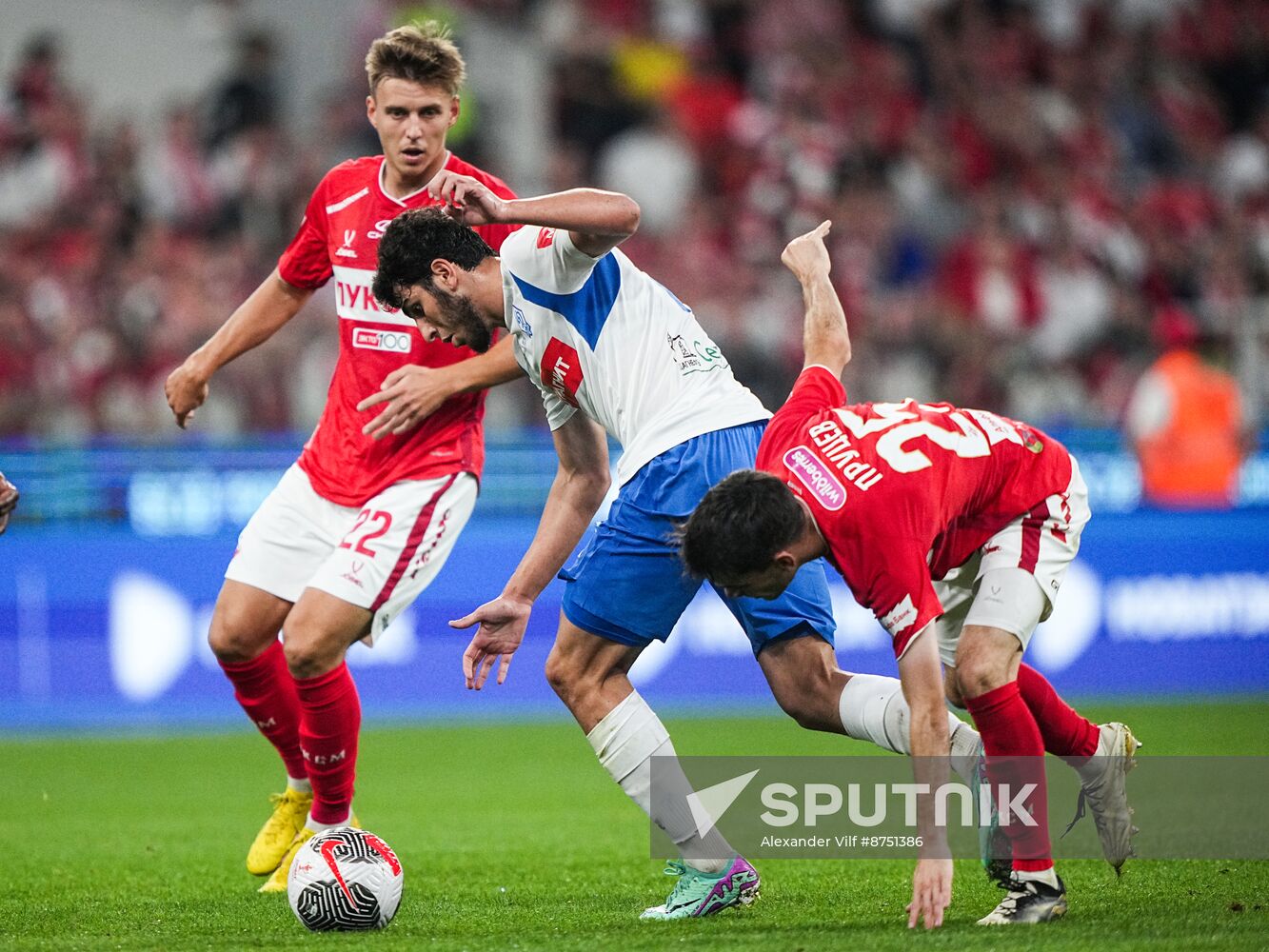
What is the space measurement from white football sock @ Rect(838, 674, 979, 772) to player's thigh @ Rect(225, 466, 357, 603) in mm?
1925

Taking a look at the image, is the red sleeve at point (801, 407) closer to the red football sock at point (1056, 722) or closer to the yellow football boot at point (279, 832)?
the red football sock at point (1056, 722)

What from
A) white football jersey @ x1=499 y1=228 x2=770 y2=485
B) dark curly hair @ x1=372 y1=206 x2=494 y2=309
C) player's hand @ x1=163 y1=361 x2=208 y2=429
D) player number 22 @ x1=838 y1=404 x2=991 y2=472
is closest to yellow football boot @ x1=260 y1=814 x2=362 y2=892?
player's hand @ x1=163 y1=361 x2=208 y2=429

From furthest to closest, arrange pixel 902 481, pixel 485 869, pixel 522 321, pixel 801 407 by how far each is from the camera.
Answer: pixel 485 869
pixel 522 321
pixel 801 407
pixel 902 481

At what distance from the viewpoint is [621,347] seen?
5.39 meters

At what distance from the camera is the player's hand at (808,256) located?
519 centimetres

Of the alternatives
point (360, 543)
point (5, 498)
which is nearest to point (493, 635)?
point (360, 543)

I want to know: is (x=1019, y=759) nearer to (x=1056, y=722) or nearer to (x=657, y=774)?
(x=1056, y=722)

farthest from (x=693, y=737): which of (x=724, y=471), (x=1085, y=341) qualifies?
(x=1085, y=341)

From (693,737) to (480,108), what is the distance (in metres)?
7.72

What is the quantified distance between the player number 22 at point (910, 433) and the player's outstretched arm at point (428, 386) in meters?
1.37

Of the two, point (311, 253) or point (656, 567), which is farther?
point (311, 253)

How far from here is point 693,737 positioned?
33.0ft

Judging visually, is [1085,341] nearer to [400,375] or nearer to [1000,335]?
[1000,335]

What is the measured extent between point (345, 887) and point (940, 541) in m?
2.00
